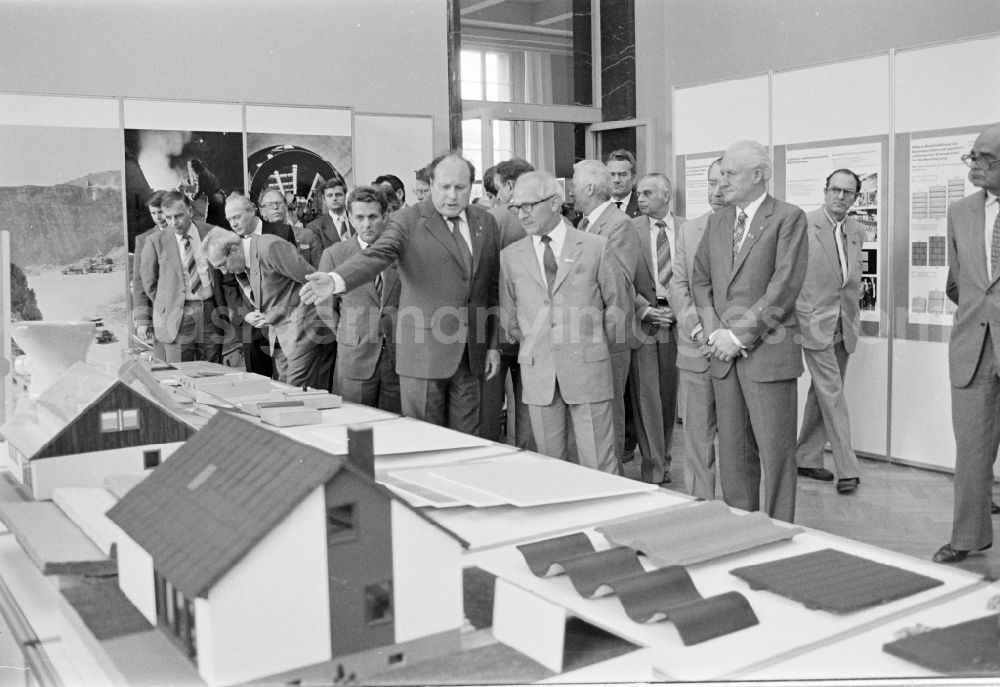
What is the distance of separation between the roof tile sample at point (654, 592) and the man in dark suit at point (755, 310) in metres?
2.41

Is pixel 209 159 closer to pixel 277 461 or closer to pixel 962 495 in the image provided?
pixel 962 495

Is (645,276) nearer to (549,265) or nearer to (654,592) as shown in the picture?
(549,265)

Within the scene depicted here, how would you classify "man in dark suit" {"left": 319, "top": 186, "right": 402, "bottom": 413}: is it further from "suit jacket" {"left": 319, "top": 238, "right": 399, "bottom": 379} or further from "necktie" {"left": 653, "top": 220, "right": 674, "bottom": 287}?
"necktie" {"left": 653, "top": 220, "right": 674, "bottom": 287}

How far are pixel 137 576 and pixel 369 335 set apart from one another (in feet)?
10.6

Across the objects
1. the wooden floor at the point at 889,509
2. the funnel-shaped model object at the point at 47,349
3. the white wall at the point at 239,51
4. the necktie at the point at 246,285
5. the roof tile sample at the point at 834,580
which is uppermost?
the white wall at the point at 239,51

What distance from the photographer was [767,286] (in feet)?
12.9

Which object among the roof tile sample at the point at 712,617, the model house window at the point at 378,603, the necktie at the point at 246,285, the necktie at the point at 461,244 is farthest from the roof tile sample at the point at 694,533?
the necktie at the point at 246,285

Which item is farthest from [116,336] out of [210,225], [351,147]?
[351,147]

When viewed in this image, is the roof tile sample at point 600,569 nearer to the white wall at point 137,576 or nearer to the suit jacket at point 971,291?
the white wall at point 137,576

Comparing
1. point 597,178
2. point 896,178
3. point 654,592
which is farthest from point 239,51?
point 654,592

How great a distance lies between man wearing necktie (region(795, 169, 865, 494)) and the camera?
561cm

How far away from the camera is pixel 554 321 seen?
4.14m

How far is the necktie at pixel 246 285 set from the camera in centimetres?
569

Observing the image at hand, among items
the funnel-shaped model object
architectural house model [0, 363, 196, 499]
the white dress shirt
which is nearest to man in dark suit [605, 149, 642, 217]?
the white dress shirt
